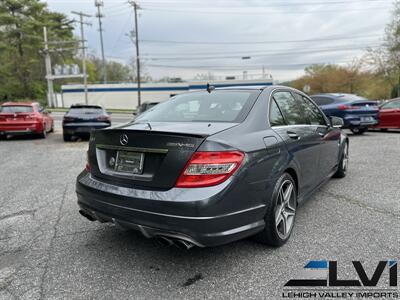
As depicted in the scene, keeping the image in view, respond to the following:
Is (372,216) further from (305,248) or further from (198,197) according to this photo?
(198,197)

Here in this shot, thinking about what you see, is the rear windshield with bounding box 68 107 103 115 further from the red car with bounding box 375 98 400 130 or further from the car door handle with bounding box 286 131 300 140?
the red car with bounding box 375 98 400 130

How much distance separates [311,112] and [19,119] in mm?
10473

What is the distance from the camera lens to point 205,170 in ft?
7.56

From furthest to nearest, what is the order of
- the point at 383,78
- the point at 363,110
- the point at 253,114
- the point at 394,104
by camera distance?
the point at 383,78 → the point at 394,104 → the point at 363,110 → the point at 253,114

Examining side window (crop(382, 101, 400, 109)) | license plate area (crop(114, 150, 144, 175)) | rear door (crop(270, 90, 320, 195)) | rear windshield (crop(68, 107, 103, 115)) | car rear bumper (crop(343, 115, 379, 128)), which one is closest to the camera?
license plate area (crop(114, 150, 144, 175))

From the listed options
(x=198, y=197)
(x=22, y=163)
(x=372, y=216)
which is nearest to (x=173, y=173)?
(x=198, y=197)

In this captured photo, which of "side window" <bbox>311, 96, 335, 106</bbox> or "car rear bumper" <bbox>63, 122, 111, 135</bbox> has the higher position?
"side window" <bbox>311, 96, 335, 106</bbox>

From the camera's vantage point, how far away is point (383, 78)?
36.9 meters

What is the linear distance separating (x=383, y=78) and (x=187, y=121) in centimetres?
4145

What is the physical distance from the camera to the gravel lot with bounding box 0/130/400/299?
7.92 ft

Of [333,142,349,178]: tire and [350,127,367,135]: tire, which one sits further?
[350,127,367,135]: tire

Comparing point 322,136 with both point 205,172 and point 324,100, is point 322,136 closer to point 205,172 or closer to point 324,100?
point 205,172

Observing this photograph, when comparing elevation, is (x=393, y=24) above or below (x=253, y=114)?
above

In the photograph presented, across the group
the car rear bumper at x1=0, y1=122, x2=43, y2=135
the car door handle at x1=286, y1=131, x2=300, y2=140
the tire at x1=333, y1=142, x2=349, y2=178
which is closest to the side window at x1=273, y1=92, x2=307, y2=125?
the car door handle at x1=286, y1=131, x2=300, y2=140
